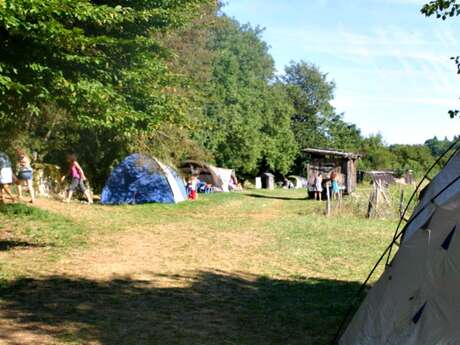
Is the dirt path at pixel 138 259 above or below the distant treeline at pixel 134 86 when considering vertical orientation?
below

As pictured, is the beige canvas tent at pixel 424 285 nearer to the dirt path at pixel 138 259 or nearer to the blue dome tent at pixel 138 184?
the dirt path at pixel 138 259

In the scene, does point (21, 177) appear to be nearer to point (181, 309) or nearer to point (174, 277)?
point (174, 277)

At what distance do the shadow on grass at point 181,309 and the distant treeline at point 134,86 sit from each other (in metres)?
2.73

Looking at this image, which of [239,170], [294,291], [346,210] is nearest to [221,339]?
[294,291]

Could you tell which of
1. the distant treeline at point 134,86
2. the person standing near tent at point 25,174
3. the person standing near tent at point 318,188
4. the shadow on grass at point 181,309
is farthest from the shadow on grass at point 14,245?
the person standing near tent at point 318,188

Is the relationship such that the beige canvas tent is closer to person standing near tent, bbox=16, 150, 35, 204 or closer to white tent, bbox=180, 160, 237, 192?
person standing near tent, bbox=16, 150, 35, 204

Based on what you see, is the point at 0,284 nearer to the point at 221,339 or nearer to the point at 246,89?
the point at 221,339

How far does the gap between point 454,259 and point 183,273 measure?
5550 millimetres

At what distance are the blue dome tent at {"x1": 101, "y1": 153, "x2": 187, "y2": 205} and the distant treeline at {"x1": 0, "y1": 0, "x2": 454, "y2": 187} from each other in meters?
1.13

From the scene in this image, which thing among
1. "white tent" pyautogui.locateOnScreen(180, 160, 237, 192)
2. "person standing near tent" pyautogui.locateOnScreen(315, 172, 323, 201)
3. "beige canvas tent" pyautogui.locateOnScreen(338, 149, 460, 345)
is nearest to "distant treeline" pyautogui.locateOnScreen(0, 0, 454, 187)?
"white tent" pyautogui.locateOnScreen(180, 160, 237, 192)

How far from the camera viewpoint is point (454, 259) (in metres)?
4.51

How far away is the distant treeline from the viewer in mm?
8219

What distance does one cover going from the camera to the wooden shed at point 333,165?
3038 centimetres

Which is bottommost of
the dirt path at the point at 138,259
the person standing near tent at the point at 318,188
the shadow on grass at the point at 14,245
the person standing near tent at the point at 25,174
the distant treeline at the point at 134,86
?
the dirt path at the point at 138,259
